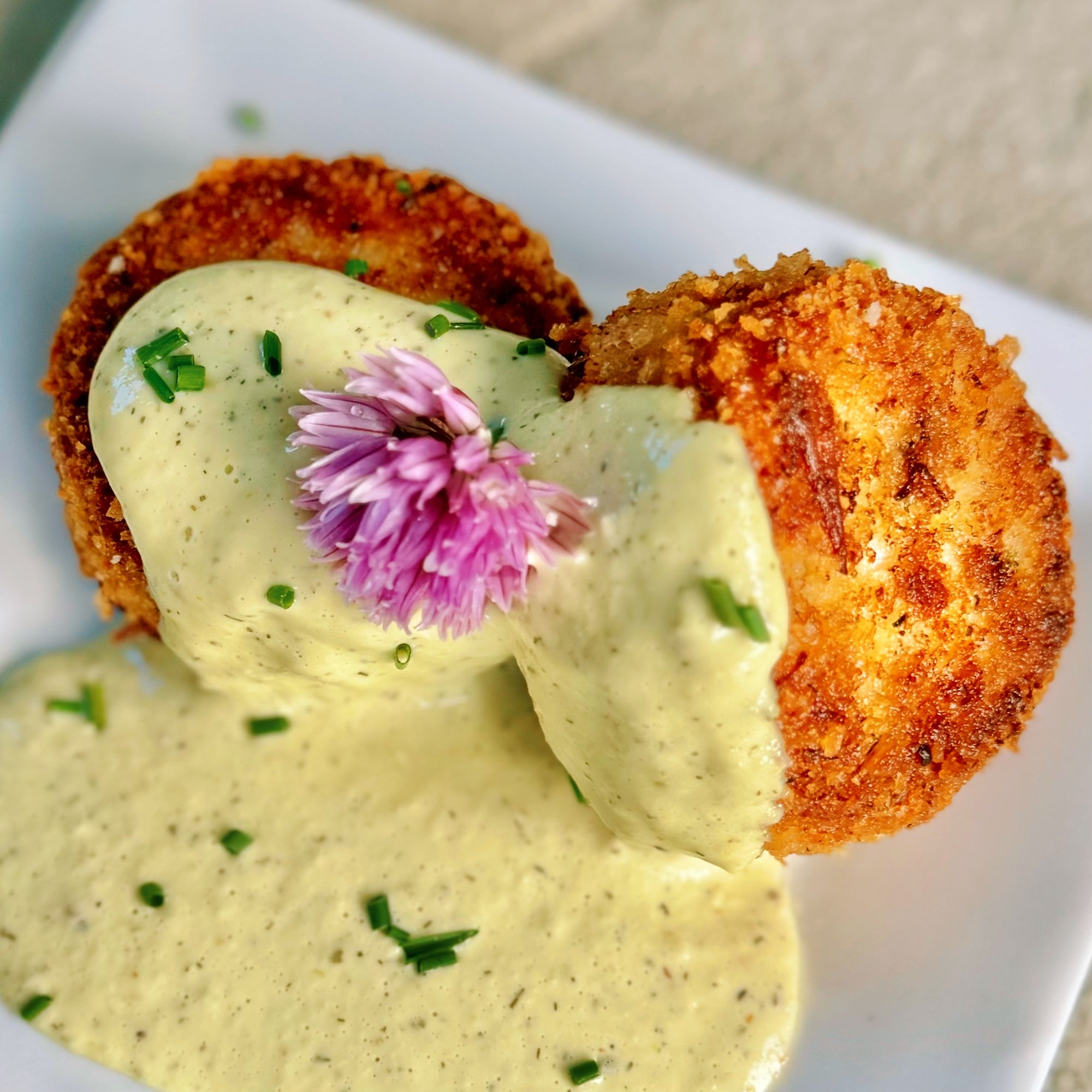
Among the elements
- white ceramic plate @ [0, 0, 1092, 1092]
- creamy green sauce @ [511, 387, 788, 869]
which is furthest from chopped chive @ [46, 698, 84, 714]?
creamy green sauce @ [511, 387, 788, 869]

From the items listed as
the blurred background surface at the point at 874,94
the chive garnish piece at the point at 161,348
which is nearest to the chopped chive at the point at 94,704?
the chive garnish piece at the point at 161,348

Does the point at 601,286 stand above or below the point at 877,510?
above

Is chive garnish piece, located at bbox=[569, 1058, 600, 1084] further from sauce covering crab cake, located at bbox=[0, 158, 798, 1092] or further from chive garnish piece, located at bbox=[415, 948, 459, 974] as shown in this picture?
chive garnish piece, located at bbox=[415, 948, 459, 974]

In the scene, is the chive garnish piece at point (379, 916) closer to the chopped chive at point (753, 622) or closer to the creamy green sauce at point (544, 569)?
the creamy green sauce at point (544, 569)

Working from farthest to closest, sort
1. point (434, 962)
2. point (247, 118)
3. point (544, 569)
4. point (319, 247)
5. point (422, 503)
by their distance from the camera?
point (247, 118) < point (319, 247) < point (434, 962) < point (544, 569) < point (422, 503)

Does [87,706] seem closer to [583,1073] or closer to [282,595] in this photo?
[282,595]

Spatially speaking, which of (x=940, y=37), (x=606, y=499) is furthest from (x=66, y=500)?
(x=940, y=37)

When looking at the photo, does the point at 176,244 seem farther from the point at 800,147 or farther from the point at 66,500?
the point at 800,147

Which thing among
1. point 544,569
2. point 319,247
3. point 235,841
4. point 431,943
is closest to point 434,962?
point 431,943
